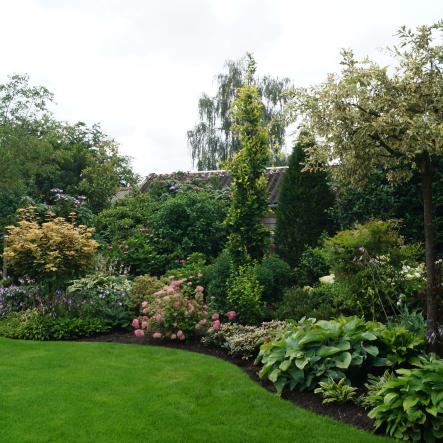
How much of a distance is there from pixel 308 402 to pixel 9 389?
132 inches

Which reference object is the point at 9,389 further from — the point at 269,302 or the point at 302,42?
the point at 302,42

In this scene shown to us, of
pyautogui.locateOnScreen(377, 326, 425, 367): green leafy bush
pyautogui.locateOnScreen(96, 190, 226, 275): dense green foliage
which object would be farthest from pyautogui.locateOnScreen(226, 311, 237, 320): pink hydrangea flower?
pyautogui.locateOnScreen(96, 190, 226, 275): dense green foliage

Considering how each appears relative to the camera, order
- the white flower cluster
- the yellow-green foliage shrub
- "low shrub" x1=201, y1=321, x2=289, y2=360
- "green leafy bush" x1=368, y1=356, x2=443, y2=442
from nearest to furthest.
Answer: "green leafy bush" x1=368, y1=356, x2=443, y2=442
"low shrub" x1=201, y1=321, x2=289, y2=360
the white flower cluster
the yellow-green foliage shrub

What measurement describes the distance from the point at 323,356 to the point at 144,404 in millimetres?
1920

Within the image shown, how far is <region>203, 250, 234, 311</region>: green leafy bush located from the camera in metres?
9.01

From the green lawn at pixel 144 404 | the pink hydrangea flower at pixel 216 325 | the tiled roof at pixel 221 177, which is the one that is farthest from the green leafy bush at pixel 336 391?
the tiled roof at pixel 221 177

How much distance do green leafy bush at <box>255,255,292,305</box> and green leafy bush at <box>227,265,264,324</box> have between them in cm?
18

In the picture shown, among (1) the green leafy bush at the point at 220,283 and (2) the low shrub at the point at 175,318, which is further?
(1) the green leafy bush at the point at 220,283

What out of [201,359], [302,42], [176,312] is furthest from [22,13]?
[201,359]

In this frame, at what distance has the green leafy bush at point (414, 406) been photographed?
14.3 ft

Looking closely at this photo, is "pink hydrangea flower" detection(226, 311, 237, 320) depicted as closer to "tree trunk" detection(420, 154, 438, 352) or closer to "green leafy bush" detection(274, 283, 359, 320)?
"green leafy bush" detection(274, 283, 359, 320)

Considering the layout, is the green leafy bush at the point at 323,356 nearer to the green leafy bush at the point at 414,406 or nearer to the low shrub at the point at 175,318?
the green leafy bush at the point at 414,406

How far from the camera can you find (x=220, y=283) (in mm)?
9125

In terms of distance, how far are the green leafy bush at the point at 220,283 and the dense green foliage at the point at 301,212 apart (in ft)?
8.46
